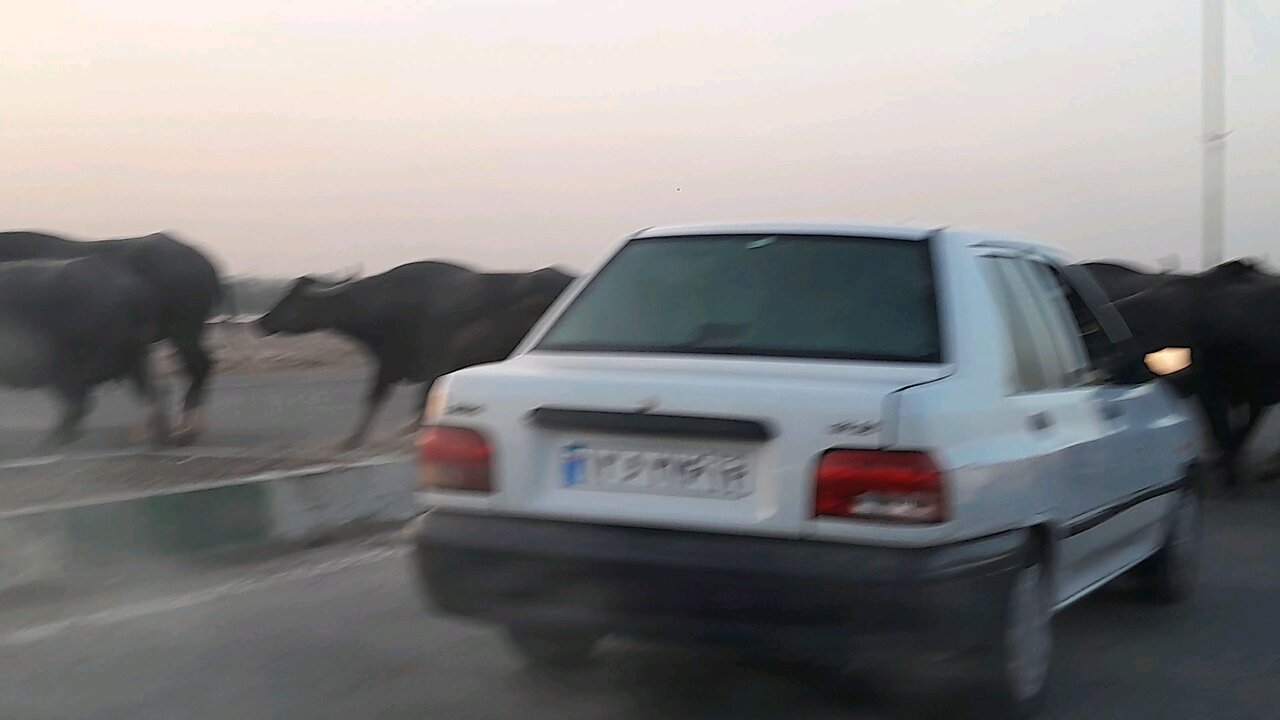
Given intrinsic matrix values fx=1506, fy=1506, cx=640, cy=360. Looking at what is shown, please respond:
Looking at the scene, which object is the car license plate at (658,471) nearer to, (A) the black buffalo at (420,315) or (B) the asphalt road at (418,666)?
(B) the asphalt road at (418,666)

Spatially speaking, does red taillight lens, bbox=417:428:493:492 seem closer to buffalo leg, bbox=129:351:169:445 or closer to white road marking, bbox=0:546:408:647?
white road marking, bbox=0:546:408:647

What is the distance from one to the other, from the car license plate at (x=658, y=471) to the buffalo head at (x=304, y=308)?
37.0ft

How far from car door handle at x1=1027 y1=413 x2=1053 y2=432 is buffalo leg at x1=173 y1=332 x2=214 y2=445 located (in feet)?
37.0

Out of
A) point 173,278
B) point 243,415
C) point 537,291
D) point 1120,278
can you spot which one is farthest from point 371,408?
point 1120,278

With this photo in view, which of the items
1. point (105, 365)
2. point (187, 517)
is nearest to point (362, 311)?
point (105, 365)

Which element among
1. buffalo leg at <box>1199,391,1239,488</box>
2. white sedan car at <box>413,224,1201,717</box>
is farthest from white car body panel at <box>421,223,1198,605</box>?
buffalo leg at <box>1199,391,1239,488</box>

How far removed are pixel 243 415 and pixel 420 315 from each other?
17.1 feet

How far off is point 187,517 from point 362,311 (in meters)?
7.54

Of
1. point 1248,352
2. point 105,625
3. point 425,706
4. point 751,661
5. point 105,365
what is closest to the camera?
point 751,661

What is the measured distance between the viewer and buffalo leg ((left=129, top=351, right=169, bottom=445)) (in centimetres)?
1391

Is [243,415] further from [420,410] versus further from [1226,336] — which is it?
[1226,336]

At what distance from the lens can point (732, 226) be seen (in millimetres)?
5523

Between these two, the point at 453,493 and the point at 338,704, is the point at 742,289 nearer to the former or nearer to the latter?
the point at 453,493

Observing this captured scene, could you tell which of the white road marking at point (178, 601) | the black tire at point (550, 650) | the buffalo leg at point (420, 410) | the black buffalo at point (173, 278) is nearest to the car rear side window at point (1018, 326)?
the black tire at point (550, 650)
